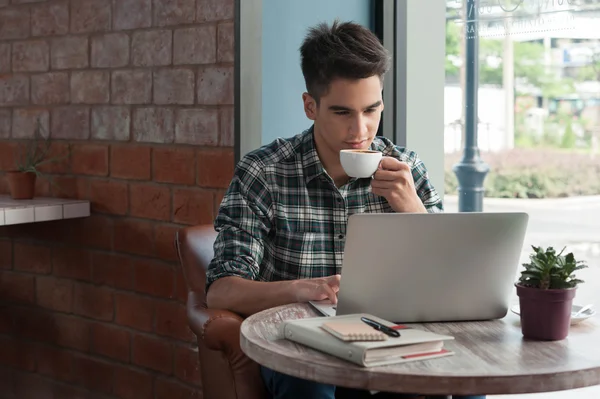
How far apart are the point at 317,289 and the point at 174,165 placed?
127 centimetres

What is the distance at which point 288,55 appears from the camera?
281 centimetres

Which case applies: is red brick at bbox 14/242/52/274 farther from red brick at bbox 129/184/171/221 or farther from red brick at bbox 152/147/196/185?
red brick at bbox 152/147/196/185

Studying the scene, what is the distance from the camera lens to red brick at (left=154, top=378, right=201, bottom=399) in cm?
291

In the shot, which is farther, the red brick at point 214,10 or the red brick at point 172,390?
the red brick at point 172,390

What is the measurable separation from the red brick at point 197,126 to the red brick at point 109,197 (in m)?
0.34

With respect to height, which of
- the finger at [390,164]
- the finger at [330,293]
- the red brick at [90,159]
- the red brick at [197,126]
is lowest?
the finger at [330,293]

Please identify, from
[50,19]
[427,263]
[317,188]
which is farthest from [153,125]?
[427,263]

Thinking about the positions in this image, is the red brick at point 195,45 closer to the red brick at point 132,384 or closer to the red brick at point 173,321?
the red brick at point 173,321

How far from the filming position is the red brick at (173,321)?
2.91 meters

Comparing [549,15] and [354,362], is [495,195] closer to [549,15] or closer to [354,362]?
[549,15]

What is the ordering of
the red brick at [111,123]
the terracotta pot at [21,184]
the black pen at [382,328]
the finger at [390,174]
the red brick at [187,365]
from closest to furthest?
the black pen at [382,328], the finger at [390,174], the red brick at [187,365], the red brick at [111,123], the terracotta pot at [21,184]

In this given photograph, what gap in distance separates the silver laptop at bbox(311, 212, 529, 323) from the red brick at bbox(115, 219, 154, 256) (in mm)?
1566

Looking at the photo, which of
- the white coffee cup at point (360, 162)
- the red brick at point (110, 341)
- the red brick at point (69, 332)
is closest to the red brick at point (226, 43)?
the white coffee cup at point (360, 162)

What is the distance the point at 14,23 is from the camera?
333 centimetres
